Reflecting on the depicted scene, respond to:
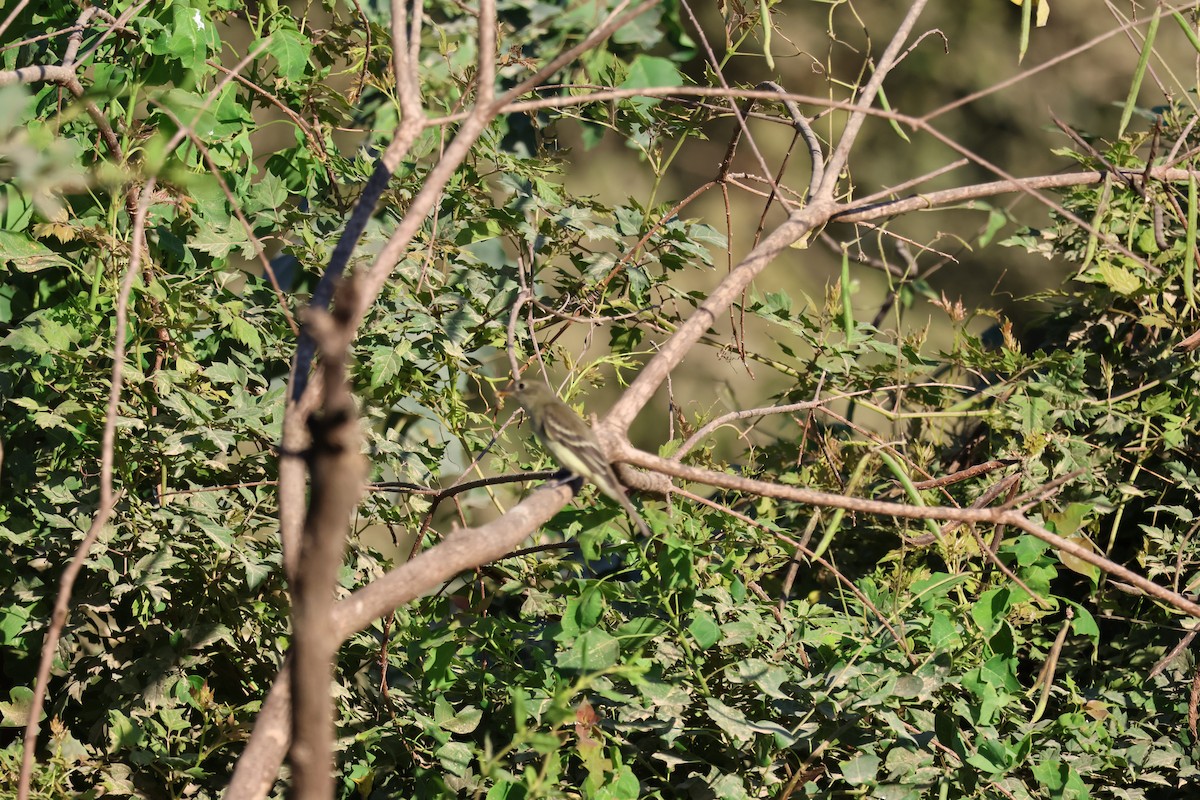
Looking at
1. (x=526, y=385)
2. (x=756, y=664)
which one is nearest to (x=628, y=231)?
(x=526, y=385)

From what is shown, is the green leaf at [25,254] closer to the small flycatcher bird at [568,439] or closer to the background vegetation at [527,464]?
the background vegetation at [527,464]

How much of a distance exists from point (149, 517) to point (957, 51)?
153 inches

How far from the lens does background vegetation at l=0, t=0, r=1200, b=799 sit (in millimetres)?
1870

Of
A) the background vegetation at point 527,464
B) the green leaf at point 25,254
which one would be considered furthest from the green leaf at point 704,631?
the green leaf at point 25,254

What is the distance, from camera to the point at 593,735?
1.87 meters

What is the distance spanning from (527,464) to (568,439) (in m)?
0.61

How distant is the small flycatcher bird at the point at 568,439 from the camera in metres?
1.83

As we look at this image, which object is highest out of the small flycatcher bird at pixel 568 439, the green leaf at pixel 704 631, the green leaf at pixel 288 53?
the green leaf at pixel 288 53

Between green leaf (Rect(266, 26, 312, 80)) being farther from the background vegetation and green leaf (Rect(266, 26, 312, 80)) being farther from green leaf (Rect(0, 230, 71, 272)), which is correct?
green leaf (Rect(0, 230, 71, 272))

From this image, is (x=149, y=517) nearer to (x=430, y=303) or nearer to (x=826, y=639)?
(x=430, y=303)

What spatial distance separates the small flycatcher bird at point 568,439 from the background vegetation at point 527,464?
0.05 metres

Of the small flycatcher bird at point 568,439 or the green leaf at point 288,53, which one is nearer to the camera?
the small flycatcher bird at point 568,439

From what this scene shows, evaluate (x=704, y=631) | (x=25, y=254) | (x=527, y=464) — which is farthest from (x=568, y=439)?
(x=25, y=254)

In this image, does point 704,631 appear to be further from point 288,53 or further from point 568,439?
point 288,53
